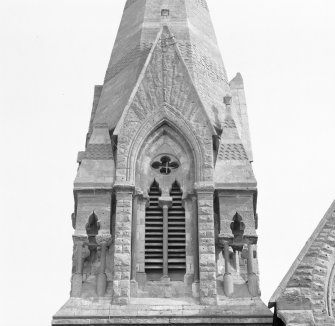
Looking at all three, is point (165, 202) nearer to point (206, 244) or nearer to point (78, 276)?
point (206, 244)

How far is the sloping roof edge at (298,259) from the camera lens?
21.9 meters

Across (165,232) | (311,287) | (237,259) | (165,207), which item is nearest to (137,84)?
(165,207)

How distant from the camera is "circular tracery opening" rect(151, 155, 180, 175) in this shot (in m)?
27.2

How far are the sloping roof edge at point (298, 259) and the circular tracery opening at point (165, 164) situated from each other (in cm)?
486

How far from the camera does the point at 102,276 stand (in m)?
25.0

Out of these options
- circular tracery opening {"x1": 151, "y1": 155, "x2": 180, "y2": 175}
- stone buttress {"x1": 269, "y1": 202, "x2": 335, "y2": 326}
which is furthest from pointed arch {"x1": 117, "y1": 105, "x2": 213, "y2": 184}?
stone buttress {"x1": 269, "y1": 202, "x2": 335, "y2": 326}

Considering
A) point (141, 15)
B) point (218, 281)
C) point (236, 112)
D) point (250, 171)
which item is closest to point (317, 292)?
point (218, 281)

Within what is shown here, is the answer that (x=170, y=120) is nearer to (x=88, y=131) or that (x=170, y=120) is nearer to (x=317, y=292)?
(x=88, y=131)

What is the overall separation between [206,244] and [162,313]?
2234 mm

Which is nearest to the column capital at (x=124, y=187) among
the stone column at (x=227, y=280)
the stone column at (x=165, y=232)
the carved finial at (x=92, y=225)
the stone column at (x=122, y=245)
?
the stone column at (x=122, y=245)

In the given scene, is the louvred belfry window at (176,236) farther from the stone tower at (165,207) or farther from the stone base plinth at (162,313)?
the stone base plinth at (162,313)

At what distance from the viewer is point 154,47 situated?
2961 cm

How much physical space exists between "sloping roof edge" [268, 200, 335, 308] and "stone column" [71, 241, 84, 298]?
4.79 meters

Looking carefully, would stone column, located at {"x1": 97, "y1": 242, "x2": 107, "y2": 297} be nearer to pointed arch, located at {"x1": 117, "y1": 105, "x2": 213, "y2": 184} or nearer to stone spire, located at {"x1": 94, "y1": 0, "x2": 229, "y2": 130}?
pointed arch, located at {"x1": 117, "y1": 105, "x2": 213, "y2": 184}
